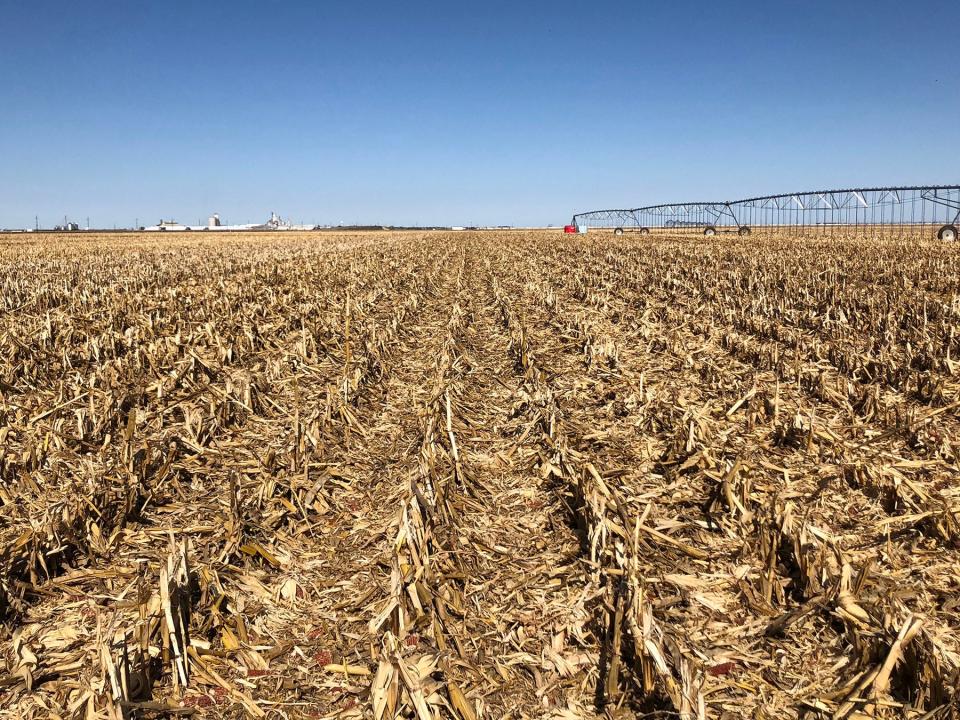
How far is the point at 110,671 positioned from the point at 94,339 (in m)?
8.27

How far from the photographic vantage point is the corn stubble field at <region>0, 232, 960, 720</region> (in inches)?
124

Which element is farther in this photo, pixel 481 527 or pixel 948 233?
pixel 948 233

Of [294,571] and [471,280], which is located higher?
[471,280]

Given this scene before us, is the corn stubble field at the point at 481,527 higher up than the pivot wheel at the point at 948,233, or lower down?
lower down

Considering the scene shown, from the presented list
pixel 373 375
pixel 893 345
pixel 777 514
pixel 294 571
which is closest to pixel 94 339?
pixel 373 375

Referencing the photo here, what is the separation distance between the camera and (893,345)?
31.2ft

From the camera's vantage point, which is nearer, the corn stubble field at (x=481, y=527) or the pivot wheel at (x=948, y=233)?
the corn stubble field at (x=481, y=527)

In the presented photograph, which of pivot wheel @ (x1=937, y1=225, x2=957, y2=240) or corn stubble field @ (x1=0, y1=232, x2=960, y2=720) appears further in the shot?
pivot wheel @ (x1=937, y1=225, x2=957, y2=240)

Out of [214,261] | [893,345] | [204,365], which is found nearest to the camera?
[204,365]

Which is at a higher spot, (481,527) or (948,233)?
(948,233)

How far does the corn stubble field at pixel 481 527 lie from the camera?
316 centimetres

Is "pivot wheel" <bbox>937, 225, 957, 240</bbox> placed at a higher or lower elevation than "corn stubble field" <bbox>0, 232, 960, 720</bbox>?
higher

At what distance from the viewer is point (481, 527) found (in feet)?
15.7

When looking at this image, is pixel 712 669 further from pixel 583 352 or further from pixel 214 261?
pixel 214 261
